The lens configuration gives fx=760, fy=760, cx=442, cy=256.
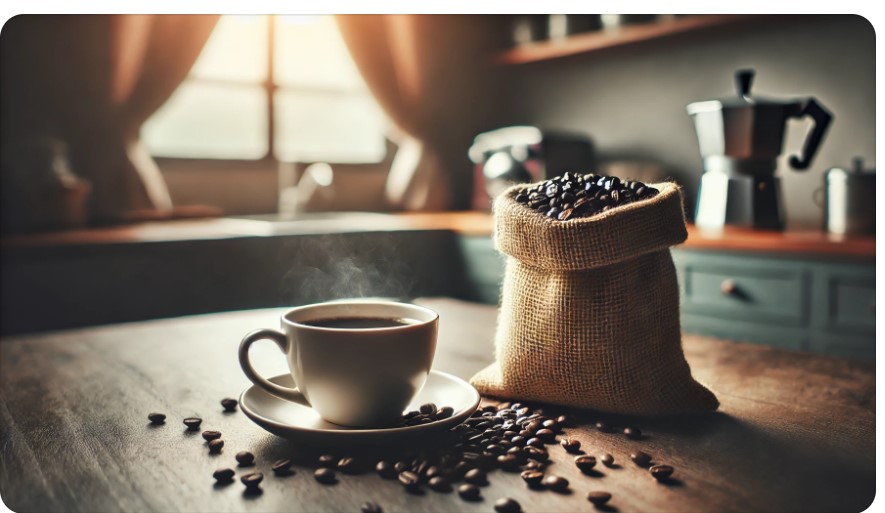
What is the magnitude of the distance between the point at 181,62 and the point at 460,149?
1612 millimetres

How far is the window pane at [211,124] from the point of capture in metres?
3.37

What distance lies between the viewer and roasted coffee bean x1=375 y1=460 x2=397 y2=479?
613mm

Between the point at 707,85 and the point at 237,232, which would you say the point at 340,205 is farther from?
the point at 707,85

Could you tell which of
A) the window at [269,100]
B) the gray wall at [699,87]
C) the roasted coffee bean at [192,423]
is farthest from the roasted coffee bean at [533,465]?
the window at [269,100]

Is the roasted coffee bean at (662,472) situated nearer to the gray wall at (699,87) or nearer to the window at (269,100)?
the gray wall at (699,87)

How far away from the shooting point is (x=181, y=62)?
A: 124 inches

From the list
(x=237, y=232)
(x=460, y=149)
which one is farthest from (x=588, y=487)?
(x=460, y=149)

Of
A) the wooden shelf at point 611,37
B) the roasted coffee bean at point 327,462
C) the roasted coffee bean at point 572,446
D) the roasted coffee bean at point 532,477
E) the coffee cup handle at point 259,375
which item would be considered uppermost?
the wooden shelf at point 611,37

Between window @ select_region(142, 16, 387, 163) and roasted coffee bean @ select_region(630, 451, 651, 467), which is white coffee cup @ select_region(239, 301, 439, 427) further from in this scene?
window @ select_region(142, 16, 387, 163)

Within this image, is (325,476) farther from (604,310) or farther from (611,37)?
(611,37)

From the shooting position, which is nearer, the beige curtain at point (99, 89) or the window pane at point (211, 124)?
the beige curtain at point (99, 89)

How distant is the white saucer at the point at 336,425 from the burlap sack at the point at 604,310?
0.08 meters

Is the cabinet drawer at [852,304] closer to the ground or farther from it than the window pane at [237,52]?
closer to the ground

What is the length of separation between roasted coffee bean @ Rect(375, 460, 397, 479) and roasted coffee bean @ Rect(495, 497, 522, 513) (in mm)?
101
